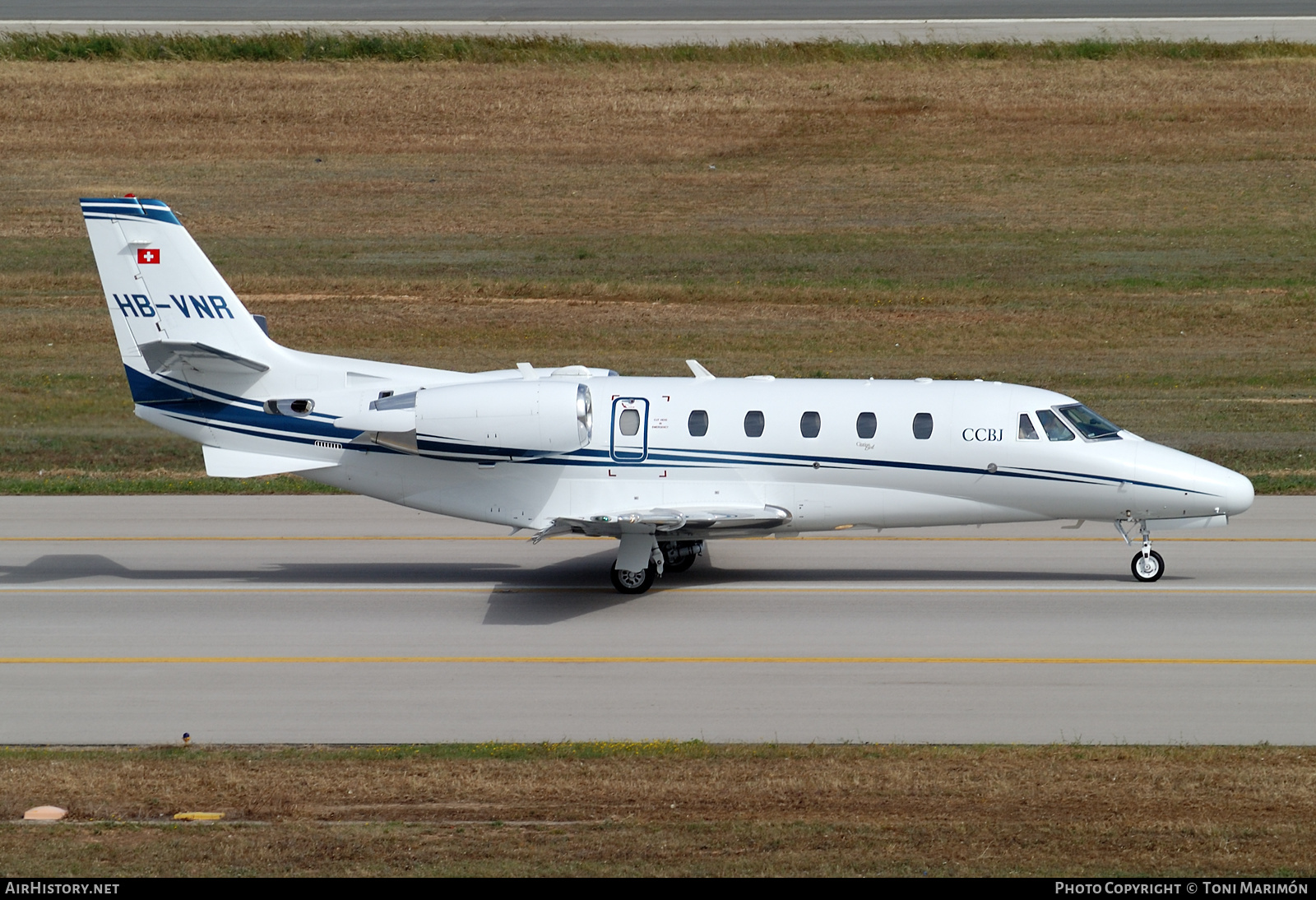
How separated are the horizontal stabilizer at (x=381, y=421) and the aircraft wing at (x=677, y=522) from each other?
7.69ft

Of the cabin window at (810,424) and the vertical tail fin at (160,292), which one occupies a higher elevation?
the vertical tail fin at (160,292)

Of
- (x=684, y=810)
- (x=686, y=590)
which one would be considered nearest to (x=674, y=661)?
(x=686, y=590)

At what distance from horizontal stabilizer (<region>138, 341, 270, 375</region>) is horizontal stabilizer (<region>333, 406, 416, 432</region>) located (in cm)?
142

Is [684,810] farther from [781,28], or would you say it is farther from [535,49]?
[781,28]

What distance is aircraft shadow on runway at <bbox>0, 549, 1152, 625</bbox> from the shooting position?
2114 cm

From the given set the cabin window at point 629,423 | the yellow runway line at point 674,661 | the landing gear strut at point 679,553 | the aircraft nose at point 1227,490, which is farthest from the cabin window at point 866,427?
the aircraft nose at point 1227,490

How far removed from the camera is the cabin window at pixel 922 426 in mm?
20375

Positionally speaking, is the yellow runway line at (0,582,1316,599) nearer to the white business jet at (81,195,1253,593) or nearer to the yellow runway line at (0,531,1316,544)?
the white business jet at (81,195,1253,593)

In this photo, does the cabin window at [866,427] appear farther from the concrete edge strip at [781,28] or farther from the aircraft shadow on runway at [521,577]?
the concrete edge strip at [781,28]

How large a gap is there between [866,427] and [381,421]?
6632 mm

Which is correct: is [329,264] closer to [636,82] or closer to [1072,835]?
[636,82]

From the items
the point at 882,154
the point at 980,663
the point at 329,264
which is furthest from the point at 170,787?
the point at 882,154

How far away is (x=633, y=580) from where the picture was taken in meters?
20.7

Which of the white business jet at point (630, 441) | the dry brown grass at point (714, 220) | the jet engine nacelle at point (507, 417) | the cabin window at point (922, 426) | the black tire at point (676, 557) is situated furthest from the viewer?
the dry brown grass at point (714, 220)
